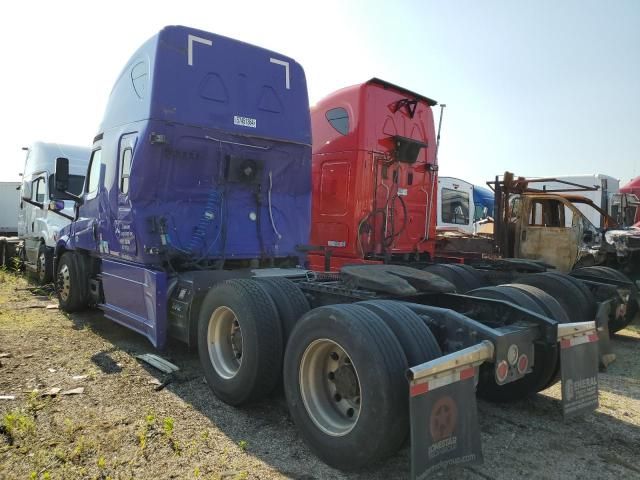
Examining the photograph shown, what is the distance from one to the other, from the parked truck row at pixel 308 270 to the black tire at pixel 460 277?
0.09ft

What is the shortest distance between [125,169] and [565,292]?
16.6 feet

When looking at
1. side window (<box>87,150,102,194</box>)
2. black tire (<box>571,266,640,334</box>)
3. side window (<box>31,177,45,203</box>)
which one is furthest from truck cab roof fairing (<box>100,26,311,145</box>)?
side window (<box>31,177,45,203</box>)

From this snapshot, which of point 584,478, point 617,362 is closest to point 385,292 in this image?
point 584,478

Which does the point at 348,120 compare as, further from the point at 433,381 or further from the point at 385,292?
the point at 433,381

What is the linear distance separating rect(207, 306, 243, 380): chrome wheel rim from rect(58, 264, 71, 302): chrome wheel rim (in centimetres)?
387

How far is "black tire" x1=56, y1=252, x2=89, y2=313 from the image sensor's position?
23.3ft

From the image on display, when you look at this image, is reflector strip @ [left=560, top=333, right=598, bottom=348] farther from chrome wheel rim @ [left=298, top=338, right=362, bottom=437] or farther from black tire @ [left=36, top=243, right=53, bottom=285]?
black tire @ [left=36, top=243, right=53, bottom=285]

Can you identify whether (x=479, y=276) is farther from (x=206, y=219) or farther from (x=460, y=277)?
(x=206, y=219)

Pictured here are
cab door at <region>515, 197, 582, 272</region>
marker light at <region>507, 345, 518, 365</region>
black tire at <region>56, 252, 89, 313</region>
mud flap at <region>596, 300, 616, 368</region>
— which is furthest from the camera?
cab door at <region>515, 197, 582, 272</region>

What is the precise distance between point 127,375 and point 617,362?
5.55 m

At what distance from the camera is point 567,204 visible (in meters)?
8.77

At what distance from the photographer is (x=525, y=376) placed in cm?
386

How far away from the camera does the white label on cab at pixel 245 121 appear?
225 inches

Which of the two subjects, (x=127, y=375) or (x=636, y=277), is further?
(x=636, y=277)
